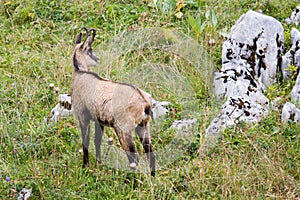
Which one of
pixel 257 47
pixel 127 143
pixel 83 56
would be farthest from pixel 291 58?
pixel 127 143

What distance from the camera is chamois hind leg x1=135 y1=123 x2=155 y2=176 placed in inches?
222

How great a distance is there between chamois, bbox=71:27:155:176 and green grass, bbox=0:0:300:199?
0.97 ft

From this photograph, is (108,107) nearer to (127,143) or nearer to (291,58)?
(127,143)

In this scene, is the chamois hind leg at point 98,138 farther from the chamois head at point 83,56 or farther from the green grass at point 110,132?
the chamois head at point 83,56

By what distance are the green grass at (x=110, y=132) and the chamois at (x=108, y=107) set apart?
0.30 m

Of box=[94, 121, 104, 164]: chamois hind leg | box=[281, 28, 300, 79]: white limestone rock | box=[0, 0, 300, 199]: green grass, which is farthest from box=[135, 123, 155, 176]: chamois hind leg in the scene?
box=[281, 28, 300, 79]: white limestone rock

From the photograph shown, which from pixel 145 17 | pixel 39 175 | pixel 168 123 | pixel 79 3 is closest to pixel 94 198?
pixel 39 175

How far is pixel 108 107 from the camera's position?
5.52 metres

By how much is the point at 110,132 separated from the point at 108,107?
1.00 meters

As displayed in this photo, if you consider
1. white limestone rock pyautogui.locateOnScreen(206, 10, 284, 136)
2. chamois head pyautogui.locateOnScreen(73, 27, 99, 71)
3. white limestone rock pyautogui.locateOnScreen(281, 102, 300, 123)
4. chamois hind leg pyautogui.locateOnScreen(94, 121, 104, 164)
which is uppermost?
chamois head pyautogui.locateOnScreen(73, 27, 99, 71)

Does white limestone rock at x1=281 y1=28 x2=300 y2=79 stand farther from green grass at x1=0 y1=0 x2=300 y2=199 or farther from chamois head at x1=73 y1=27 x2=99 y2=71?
chamois head at x1=73 y1=27 x2=99 y2=71

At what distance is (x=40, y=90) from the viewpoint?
7.34 metres

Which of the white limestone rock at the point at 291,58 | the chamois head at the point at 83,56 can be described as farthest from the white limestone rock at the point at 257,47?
the chamois head at the point at 83,56

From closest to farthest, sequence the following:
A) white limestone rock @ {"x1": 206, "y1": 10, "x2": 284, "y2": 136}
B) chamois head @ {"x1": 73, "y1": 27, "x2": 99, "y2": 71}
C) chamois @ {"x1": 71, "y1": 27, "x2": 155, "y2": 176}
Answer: chamois @ {"x1": 71, "y1": 27, "x2": 155, "y2": 176}
chamois head @ {"x1": 73, "y1": 27, "x2": 99, "y2": 71}
white limestone rock @ {"x1": 206, "y1": 10, "x2": 284, "y2": 136}
